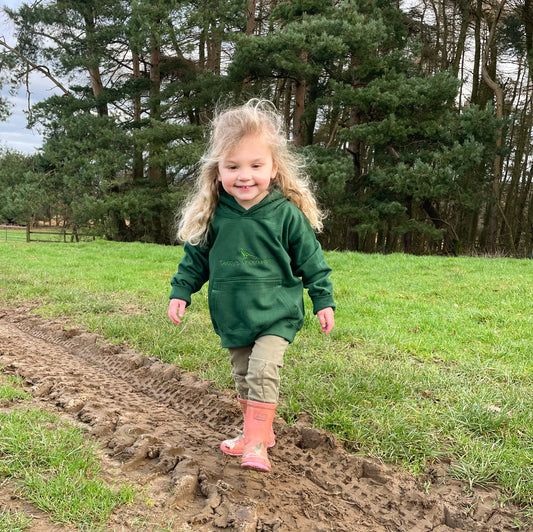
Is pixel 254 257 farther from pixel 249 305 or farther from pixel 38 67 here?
pixel 38 67

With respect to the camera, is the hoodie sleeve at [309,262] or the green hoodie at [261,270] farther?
the hoodie sleeve at [309,262]

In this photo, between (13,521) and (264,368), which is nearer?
(13,521)

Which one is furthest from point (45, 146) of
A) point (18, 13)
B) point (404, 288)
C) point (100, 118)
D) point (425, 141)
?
point (404, 288)

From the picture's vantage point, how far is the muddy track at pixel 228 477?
187 centimetres

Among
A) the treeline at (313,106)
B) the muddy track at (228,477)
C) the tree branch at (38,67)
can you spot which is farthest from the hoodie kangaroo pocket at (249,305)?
the tree branch at (38,67)

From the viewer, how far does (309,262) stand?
234cm

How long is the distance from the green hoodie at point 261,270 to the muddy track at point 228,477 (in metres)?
0.66

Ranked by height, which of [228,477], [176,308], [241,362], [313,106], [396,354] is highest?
[313,106]

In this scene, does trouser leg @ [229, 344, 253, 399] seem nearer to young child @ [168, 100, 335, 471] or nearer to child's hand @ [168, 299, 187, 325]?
young child @ [168, 100, 335, 471]

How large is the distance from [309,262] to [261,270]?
0.95 feet

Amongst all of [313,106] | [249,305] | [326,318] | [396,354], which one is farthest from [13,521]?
[313,106]

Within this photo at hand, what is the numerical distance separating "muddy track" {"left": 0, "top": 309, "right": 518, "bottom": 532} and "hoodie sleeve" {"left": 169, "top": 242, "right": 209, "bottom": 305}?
2.63 ft

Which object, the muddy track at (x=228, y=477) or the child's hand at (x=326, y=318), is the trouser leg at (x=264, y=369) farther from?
the muddy track at (x=228, y=477)

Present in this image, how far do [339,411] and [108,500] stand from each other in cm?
143
